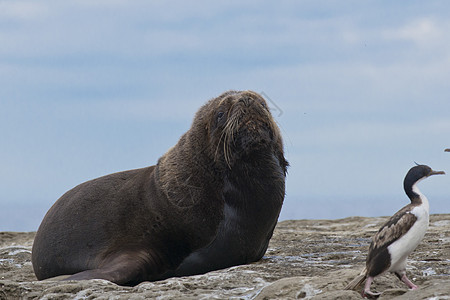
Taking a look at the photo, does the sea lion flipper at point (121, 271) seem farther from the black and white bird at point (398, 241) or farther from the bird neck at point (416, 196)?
the bird neck at point (416, 196)

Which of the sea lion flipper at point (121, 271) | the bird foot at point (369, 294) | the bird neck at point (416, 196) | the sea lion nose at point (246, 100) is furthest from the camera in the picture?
the sea lion nose at point (246, 100)

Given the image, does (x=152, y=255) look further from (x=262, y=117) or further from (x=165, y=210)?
(x=262, y=117)

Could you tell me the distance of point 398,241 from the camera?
526 cm

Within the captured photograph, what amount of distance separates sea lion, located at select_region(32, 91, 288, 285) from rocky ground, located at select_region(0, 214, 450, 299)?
56 cm

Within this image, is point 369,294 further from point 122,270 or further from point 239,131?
point 122,270

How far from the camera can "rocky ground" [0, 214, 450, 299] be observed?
17.3 feet

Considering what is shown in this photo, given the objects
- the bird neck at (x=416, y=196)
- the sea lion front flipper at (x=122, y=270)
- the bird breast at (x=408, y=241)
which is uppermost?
the bird neck at (x=416, y=196)

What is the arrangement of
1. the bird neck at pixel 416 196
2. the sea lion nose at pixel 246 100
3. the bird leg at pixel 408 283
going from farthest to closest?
1. the sea lion nose at pixel 246 100
2. the bird neck at pixel 416 196
3. the bird leg at pixel 408 283

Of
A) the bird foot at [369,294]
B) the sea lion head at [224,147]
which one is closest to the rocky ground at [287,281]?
the bird foot at [369,294]

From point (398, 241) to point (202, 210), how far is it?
284 centimetres

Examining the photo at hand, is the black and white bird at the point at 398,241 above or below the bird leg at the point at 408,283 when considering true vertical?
above

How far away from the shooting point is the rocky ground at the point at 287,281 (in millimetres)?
5277

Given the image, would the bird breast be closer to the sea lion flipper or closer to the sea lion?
the sea lion

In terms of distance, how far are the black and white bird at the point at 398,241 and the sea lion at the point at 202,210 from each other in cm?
241
